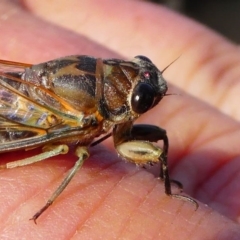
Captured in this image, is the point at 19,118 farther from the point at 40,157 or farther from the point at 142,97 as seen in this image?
the point at 142,97

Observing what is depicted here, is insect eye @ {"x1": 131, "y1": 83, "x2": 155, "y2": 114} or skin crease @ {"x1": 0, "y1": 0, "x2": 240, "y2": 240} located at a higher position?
insect eye @ {"x1": 131, "y1": 83, "x2": 155, "y2": 114}

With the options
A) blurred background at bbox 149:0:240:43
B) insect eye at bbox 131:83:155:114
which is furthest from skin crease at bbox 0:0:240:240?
blurred background at bbox 149:0:240:43

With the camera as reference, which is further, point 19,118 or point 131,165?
point 131,165

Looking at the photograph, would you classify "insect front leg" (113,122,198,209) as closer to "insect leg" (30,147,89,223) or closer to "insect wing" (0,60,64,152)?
"insect leg" (30,147,89,223)

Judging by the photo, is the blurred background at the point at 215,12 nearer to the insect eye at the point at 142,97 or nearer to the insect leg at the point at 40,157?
the insect eye at the point at 142,97

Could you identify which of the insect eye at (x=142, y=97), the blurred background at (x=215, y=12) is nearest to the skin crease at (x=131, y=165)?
the insect eye at (x=142, y=97)

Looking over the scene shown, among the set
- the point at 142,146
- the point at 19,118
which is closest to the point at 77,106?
the point at 19,118

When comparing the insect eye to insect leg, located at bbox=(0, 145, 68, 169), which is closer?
insect leg, located at bbox=(0, 145, 68, 169)
